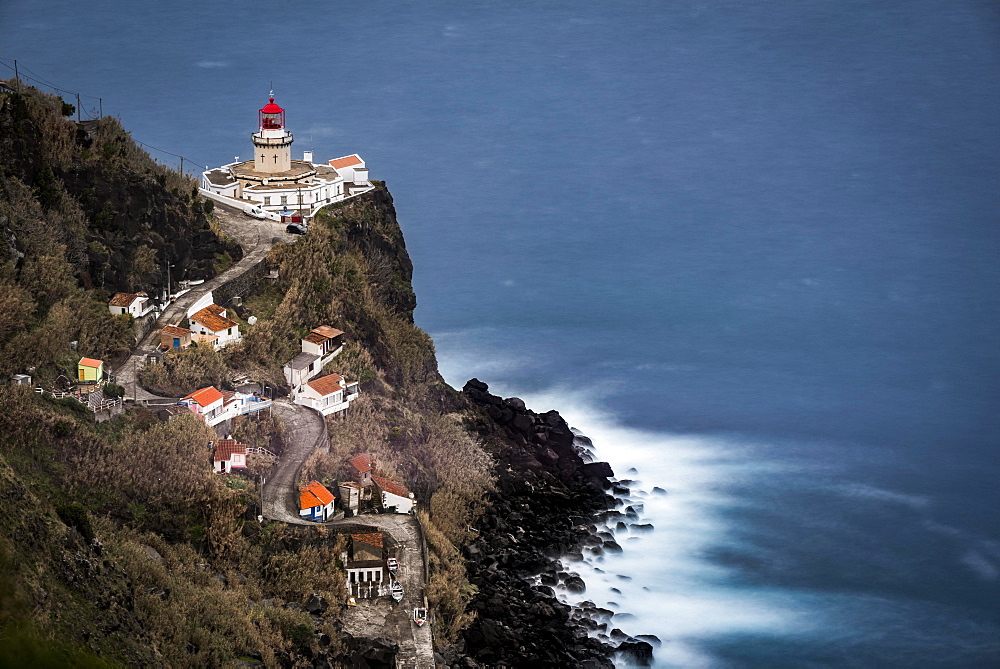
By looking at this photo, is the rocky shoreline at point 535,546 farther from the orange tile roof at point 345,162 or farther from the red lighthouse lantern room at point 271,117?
the red lighthouse lantern room at point 271,117

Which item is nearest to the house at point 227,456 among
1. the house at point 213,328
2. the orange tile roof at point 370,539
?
the orange tile roof at point 370,539

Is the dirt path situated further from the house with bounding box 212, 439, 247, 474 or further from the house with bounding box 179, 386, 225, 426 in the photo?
the house with bounding box 179, 386, 225, 426

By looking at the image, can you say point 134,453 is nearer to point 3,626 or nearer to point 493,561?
point 493,561

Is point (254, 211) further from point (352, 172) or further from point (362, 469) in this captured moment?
point (362, 469)

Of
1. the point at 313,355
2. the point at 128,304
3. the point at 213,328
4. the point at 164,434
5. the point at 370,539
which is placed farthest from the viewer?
the point at 313,355

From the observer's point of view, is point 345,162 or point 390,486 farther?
point 345,162

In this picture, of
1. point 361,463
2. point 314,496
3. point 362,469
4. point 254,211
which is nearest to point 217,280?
point 254,211

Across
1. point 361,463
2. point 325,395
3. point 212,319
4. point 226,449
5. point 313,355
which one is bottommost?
point 226,449
